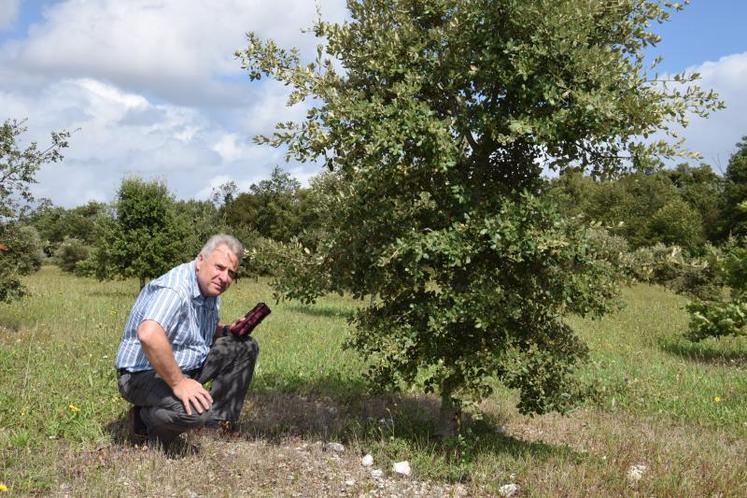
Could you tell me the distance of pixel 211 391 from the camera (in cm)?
598

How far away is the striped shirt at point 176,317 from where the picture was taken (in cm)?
526

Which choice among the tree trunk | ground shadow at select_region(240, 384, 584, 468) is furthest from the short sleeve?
the tree trunk

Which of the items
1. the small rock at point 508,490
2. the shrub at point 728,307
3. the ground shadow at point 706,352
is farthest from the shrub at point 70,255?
the small rock at point 508,490

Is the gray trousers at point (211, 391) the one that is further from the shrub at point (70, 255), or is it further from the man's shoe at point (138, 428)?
the shrub at point (70, 255)

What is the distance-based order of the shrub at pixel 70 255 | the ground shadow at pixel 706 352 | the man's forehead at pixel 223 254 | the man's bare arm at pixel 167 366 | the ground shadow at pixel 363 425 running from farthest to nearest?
the shrub at pixel 70 255 < the ground shadow at pixel 706 352 < the ground shadow at pixel 363 425 < the man's forehead at pixel 223 254 < the man's bare arm at pixel 167 366

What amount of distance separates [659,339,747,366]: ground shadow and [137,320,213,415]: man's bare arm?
39.2ft

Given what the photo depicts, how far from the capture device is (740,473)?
5.85 meters

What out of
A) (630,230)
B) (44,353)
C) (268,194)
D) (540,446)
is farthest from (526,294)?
(630,230)

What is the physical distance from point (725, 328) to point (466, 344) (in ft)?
32.3

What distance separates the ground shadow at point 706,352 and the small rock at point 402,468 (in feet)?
34.4

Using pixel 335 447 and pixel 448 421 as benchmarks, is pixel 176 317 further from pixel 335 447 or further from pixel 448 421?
pixel 448 421

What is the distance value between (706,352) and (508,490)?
12.1 meters

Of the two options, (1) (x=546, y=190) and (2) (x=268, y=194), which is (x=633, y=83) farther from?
(2) (x=268, y=194)

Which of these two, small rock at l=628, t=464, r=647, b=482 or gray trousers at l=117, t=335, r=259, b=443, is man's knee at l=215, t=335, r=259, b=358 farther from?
small rock at l=628, t=464, r=647, b=482
